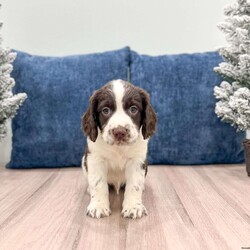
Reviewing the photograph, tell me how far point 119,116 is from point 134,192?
422mm

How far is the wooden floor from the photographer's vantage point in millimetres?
1620

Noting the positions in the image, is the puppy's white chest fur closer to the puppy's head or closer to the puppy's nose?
the puppy's head

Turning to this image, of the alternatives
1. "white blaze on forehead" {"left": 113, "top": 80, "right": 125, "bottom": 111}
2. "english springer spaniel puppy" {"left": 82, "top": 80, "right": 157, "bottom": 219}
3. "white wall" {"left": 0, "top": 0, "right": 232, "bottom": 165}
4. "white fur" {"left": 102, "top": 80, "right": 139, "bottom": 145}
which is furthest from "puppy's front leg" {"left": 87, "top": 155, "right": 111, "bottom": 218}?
"white wall" {"left": 0, "top": 0, "right": 232, "bottom": 165}

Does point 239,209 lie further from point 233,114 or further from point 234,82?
point 234,82

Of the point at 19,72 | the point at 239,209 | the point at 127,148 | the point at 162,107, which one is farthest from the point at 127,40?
the point at 239,209

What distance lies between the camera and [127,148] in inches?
85.0

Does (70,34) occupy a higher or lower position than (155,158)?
higher

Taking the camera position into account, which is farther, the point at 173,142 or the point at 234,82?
the point at 173,142

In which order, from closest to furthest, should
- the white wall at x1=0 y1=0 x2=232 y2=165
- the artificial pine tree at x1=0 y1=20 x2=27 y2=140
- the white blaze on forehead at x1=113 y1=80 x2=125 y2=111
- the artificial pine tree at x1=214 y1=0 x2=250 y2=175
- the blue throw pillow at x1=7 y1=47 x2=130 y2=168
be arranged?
→ 1. the white blaze on forehead at x1=113 y1=80 x2=125 y2=111
2. the artificial pine tree at x1=214 y1=0 x2=250 y2=175
3. the artificial pine tree at x1=0 y1=20 x2=27 y2=140
4. the blue throw pillow at x1=7 y1=47 x2=130 y2=168
5. the white wall at x1=0 y1=0 x2=232 y2=165

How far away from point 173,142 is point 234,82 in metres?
0.72

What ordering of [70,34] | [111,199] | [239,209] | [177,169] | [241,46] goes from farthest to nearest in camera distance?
[70,34], [177,169], [241,46], [111,199], [239,209]

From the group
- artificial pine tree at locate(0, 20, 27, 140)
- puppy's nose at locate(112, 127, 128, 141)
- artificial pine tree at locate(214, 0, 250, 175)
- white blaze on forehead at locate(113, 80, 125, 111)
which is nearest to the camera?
puppy's nose at locate(112, 127, 128, 141)

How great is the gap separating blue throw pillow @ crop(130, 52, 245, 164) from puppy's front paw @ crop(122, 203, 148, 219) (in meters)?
1.30

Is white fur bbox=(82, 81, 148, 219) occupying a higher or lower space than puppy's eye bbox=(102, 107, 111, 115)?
lower
